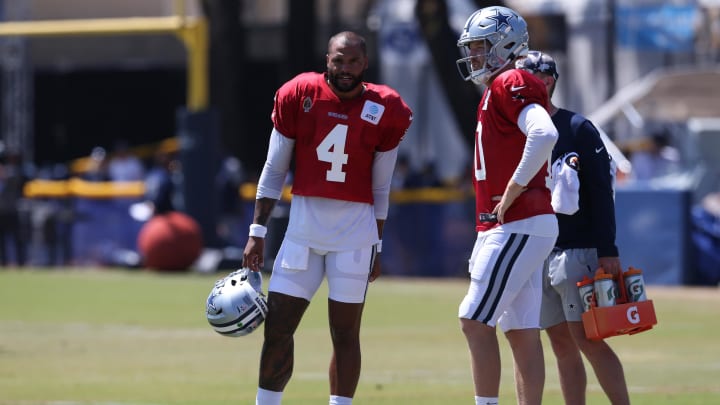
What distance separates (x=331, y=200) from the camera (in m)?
8.59

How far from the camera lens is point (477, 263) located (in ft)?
26.7

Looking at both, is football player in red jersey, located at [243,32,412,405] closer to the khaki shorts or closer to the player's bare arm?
the player's bare arm

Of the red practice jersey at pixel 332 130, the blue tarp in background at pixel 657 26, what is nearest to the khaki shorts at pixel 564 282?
the red practice jersey at pixel 332 130

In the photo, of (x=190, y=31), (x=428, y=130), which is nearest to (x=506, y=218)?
(x=190, y=31)

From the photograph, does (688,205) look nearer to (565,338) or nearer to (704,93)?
(704,93)

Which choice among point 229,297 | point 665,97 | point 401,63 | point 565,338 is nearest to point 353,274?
point 229,297

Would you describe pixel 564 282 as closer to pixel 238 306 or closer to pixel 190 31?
pixel 238 306

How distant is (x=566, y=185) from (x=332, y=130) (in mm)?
1329

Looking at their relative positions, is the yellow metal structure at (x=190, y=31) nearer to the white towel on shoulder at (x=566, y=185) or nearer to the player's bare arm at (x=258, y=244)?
the player's bare arm at (x=258, y=244)

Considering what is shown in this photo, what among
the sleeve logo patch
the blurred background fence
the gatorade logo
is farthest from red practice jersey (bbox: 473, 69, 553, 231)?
the blurred background fence

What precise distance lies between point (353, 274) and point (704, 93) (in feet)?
59.4

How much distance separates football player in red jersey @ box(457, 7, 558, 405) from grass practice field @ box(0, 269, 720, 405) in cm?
238

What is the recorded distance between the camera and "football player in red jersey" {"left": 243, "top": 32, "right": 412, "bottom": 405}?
27.9 ft

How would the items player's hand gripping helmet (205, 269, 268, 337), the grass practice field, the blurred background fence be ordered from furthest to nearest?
1. the blurred background fence
2. the grass practice field
3. player's hand gripping helmet (205, 269, 268, 337)
